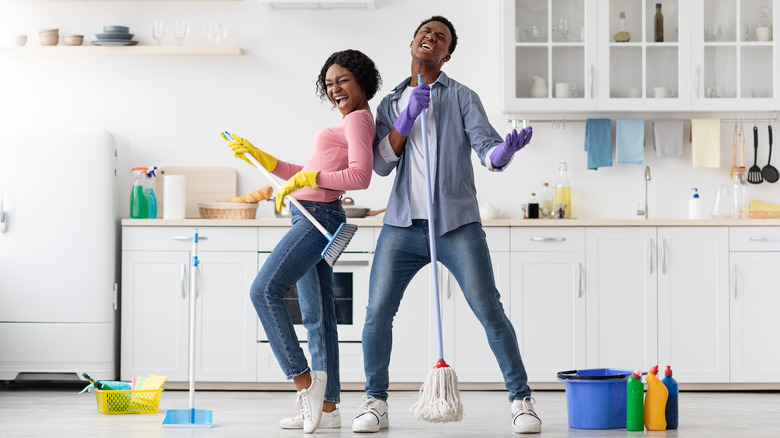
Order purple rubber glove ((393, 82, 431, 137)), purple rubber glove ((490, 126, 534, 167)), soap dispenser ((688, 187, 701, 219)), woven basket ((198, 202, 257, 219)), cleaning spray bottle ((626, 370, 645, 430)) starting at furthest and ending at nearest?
soap dispenser ((688, 187, 701, 219)) < woven basket ((198, 202, 257, 219)) < cleaning spray bottle ((626, 370, 645, 430)) < purple rubber glove ((393, 82, 431, 137)) < purple rubber glove ((490, 126, 534, 167))

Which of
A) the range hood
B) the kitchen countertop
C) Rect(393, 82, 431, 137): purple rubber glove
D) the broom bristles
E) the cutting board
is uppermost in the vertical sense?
the range hood

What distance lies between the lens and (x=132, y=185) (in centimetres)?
466

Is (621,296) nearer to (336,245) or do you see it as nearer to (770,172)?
(770,172)

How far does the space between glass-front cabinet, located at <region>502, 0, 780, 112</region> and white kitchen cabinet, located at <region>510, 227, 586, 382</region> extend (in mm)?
722

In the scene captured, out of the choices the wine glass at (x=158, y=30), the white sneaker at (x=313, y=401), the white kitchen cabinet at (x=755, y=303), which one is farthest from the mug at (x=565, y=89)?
the white sneaker at (x=313, y=401)

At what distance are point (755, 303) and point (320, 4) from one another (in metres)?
2.63

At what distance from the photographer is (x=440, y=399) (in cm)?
269

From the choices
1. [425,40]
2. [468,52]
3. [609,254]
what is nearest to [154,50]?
[468,52]

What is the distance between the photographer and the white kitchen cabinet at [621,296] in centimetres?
409

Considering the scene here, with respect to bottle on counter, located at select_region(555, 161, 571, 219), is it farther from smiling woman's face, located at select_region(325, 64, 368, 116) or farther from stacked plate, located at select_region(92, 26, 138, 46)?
stacked plate, located at select_region(92, 26, 138, 46)

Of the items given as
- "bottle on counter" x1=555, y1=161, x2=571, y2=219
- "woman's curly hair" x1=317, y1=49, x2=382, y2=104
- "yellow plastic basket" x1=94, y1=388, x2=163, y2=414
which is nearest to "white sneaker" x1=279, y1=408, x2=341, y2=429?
"yellow plastic basket" x1=94, y1=388, x2=163, y2=414

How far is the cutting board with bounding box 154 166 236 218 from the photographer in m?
4.62

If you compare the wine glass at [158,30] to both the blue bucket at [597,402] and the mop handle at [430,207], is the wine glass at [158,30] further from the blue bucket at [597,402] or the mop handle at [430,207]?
the blue bucket at [597,402]

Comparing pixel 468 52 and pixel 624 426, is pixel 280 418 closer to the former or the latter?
pixel 624 426
